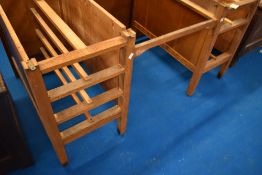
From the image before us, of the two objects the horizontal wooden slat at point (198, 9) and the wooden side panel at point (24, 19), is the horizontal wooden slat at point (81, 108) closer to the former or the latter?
the horizontal wooden slat at point (198, 9)

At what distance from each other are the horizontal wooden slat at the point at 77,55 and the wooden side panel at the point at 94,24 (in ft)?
0.27

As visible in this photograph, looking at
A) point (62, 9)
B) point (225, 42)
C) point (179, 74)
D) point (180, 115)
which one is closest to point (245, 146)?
point (180, 115)

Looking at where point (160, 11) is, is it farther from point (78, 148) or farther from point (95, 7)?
point (78, 148)

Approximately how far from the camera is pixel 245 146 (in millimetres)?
1778

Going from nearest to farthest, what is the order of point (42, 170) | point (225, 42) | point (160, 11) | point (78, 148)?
point (42, 170) → point (78, 148) → point (160, 11) → point (225, 42)

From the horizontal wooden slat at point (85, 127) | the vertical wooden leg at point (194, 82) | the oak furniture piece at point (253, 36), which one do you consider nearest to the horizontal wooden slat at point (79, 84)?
the horizontal wooden slat at point (85, 127)

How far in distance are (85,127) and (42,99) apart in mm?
463

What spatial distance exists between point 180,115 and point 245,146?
0.56 m

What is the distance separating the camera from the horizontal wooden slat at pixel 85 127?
1390mm

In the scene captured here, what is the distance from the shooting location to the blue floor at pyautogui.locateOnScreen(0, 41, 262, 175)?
1.60 m

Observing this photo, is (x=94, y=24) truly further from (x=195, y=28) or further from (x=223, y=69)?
(x=223, y=69)

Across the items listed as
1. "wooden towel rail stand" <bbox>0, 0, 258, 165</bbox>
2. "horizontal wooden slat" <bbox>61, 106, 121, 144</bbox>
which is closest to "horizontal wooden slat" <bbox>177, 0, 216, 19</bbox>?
"wooden towel rail stand" <bbox>0, 0, 258, 165</bbox>

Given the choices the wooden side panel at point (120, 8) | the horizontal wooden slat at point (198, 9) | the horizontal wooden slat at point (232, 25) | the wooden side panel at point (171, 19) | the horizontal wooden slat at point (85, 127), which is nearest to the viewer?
the horizontal wooden slat at point (85, 127)

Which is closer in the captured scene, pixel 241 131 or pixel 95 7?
pixel 95 7
